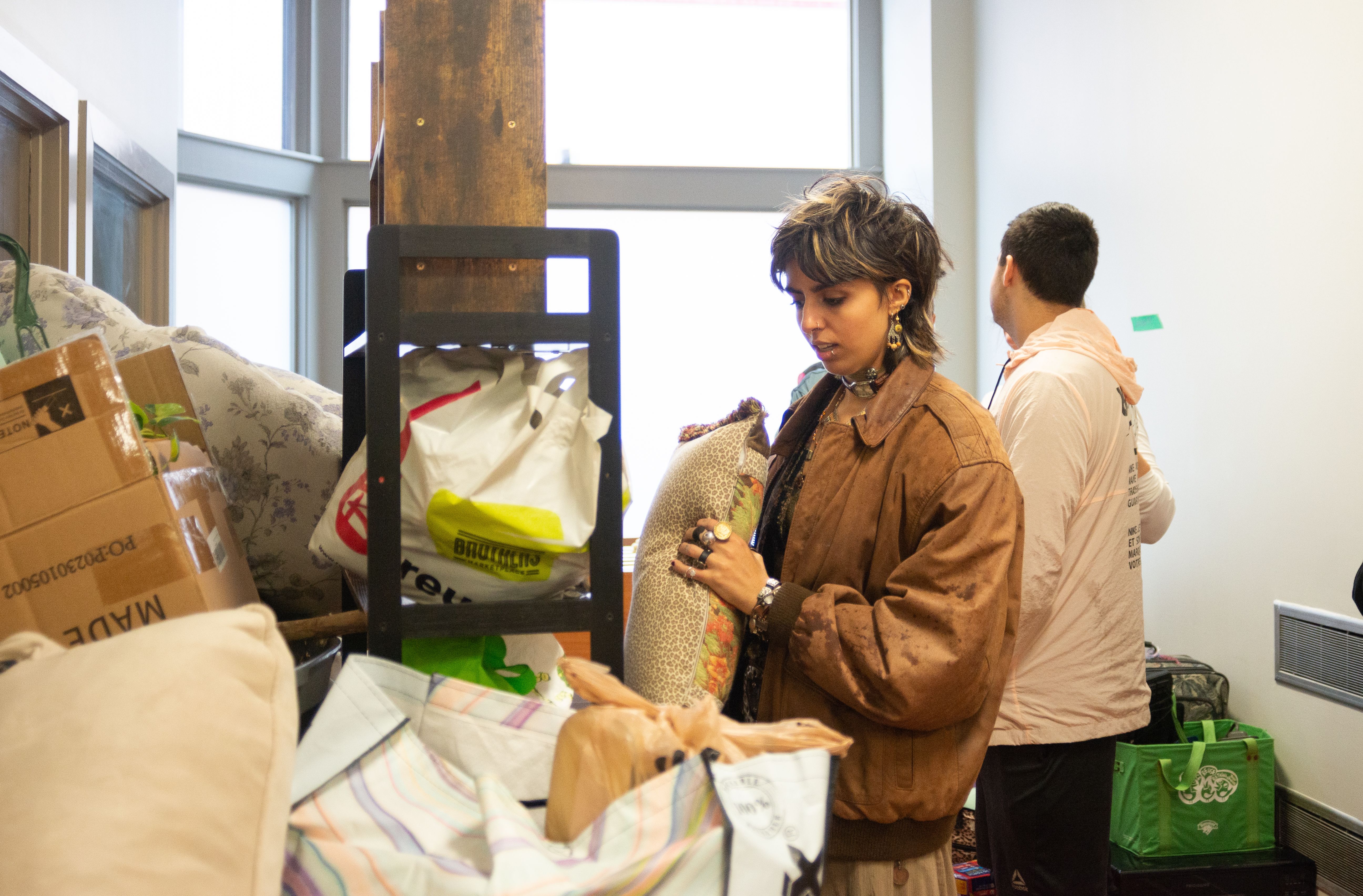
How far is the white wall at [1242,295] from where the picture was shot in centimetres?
229

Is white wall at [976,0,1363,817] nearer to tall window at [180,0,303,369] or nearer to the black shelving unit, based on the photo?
the black shelving unit

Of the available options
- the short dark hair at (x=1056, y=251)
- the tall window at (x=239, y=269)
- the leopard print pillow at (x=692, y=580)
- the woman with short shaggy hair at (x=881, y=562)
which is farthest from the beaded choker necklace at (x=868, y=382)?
the tall window at (x=239, y=269)

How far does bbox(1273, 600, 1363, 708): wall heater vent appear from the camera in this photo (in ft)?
7.25

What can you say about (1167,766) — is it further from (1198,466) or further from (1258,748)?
(1198,466)

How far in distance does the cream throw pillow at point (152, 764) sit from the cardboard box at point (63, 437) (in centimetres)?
28

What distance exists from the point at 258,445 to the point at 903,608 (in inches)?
36.1

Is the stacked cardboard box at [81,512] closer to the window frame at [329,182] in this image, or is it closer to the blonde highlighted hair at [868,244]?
the blonde highlighted hair at [868,244]

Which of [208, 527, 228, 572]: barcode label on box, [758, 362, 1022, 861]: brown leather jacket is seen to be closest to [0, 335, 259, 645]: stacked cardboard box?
[208, 527, 228, 572]: barcode label on box

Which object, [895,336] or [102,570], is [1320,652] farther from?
[102,570]

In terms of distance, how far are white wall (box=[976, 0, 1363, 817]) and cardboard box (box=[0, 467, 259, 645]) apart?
2.46 metres

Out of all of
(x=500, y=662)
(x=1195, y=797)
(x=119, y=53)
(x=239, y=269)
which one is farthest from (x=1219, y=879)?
(x=239, y=269)

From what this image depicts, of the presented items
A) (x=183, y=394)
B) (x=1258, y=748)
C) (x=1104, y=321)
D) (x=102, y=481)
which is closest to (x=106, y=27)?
(x=183, y=394)

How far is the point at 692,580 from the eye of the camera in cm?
114

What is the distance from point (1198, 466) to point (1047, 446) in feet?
4.33
